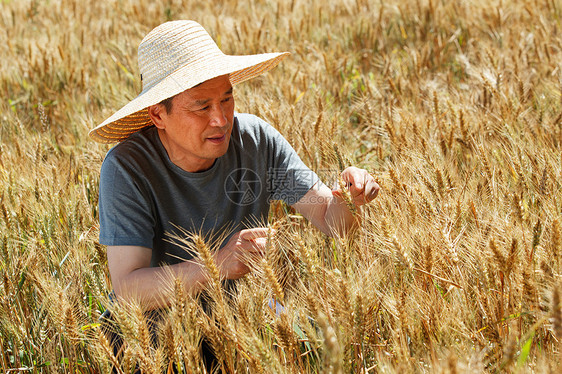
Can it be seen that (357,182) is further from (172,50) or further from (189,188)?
(172,50)

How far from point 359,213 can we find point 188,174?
0.63m

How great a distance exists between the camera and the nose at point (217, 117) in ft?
5.85

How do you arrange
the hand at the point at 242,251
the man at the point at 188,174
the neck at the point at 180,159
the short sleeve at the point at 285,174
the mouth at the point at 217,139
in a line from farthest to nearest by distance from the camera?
the short sleeve at the point at 285,174 → the neck at the point at 180,159 → the mouth at the point at 217,139 → the man at the point at 188,174 → the hand at the point at 242,251

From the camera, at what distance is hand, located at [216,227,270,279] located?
1.55m

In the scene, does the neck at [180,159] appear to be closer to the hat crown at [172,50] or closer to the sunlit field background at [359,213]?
the hat crown at [172,50]

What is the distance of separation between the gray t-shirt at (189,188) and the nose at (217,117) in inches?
9.6

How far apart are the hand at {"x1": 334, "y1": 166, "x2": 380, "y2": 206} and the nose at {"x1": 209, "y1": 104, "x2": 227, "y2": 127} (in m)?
0.44

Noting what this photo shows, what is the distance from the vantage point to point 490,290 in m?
1.35

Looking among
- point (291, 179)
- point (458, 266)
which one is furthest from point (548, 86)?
point (458, 266)

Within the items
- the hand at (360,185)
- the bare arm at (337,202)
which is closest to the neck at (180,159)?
the bare arm at (337,202)

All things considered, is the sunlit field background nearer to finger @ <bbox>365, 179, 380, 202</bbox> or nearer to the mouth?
finger @ <bbox>365, 179, 380, 202</bbox>

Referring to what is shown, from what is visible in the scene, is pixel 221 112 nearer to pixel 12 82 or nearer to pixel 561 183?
pixel 561 183

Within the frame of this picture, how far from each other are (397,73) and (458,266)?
220cm

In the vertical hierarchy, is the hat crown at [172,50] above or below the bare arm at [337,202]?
above
